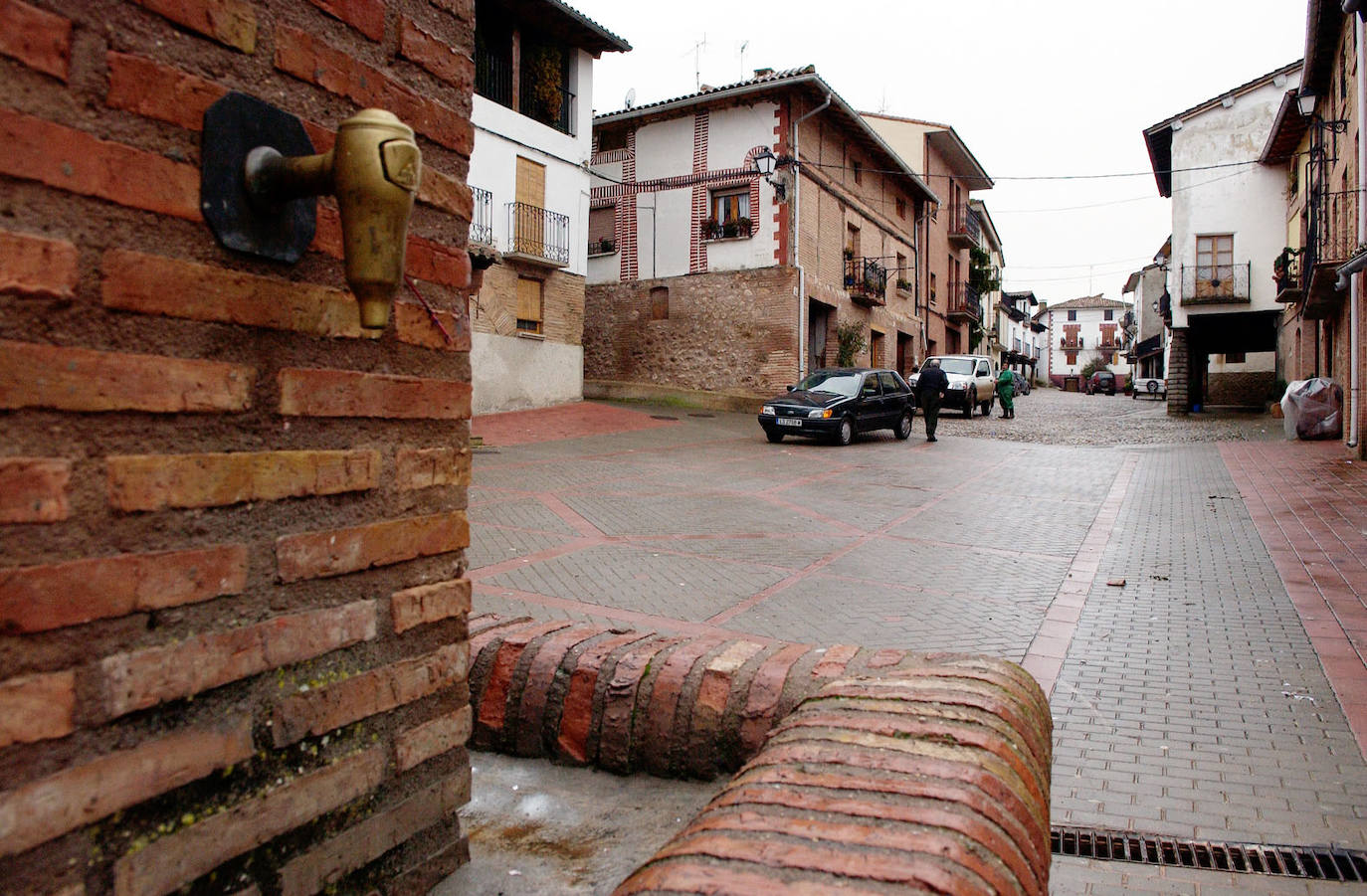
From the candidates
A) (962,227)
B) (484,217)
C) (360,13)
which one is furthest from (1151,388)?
(360,13)

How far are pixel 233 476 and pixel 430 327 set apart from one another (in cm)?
57

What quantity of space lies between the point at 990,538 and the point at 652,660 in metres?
6.69

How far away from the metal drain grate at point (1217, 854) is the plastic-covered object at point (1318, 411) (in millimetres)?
17535

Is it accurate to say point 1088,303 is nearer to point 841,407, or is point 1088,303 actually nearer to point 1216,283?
point 1216,283

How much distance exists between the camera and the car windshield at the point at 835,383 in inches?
734

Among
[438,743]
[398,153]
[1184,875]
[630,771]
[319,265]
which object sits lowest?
[1184,875]

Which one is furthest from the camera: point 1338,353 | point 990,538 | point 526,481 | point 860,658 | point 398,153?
point 1338,353

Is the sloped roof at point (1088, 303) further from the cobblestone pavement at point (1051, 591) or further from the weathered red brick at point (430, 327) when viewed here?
the weathered red brick at point (430, 327)

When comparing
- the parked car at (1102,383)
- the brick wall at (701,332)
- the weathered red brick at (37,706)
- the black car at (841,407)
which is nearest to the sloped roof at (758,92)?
the brick wall at (701,332)

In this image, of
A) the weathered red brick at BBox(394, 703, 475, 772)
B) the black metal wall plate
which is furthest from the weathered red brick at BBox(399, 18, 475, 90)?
the weathered red brick at BBox(394, 703, 475, 772)

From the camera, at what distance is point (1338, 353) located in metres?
17.8

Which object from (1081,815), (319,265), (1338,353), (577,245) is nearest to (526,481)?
(1081,815)

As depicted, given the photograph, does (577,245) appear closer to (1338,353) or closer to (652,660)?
(1338,353)

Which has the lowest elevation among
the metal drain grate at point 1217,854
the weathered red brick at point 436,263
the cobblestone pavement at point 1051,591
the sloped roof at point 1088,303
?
the metal drain grate at point 1217,854
